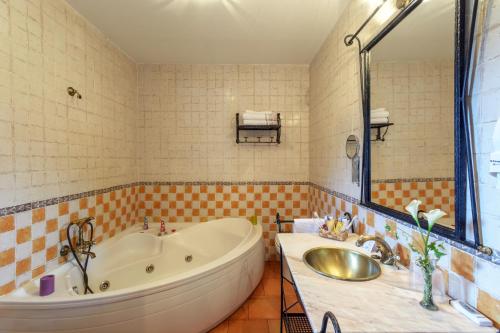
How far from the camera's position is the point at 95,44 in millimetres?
2064

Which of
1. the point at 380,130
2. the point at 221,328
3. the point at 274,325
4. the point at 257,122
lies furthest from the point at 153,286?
the point at 257,122

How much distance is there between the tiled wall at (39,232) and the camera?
131 centimetres

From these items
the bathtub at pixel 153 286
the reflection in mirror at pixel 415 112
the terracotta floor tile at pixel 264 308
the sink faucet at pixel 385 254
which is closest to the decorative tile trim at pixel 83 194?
the bathtub at pixel 153 286

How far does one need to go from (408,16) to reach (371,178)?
34.8 inches

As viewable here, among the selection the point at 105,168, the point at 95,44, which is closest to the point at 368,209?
the point at 105,168

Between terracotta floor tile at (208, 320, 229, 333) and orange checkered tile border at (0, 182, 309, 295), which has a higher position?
orange checkered tile border at (0, 182, 309, 295)

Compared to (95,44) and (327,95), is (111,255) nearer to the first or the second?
(95,44)

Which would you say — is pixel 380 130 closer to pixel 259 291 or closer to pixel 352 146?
pixel 352 146

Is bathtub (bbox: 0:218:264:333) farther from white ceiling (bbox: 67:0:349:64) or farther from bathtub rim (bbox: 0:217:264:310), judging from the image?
white ceiling (bbox: 67:0:349:64)

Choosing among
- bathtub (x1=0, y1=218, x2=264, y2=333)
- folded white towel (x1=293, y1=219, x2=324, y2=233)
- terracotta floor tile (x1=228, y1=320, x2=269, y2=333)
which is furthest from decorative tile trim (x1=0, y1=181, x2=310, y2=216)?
terracotta floor tile (x1=228, y1=320, x2=269, y2=333)

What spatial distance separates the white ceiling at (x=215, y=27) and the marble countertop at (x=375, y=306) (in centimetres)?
185

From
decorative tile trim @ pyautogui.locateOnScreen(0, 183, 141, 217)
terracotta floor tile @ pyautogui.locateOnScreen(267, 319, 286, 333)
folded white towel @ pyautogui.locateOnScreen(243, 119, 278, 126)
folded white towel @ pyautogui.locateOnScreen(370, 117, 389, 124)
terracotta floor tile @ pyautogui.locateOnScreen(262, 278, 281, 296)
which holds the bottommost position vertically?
terracotta floor tile @ pyautogui.locateOnScreen(267, 319, 286, 333)

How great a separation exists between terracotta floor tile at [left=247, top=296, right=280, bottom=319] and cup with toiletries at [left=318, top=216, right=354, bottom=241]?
93 centimetres

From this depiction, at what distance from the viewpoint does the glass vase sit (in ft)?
2.70
